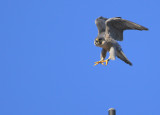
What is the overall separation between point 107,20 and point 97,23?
0.99 meters

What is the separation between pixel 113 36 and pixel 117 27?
12.7 inches

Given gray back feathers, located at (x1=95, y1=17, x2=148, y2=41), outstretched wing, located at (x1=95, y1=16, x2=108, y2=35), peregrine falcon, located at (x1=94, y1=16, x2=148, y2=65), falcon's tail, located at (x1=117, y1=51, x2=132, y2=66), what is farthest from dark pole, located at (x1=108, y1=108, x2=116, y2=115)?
outstretched wing, located at (x1=95, y1=16, x2=108, y2=35)

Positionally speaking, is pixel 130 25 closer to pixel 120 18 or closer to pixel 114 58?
pixel 120 18

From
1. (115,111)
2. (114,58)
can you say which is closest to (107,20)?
(114,58)

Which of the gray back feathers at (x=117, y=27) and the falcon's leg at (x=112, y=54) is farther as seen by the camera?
the gray back feathers at (x=117, y=27)

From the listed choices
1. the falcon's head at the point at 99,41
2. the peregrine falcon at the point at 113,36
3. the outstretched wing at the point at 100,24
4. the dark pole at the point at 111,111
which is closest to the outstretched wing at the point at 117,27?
Answer: the peregrine falcon at the point at 113,36

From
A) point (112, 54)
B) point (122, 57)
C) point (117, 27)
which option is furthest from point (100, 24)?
point (112, 54)

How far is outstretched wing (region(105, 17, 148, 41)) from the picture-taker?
520 inches

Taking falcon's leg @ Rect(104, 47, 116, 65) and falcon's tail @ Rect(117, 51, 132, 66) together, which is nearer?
falcon's leg @ Rect(104, 47, 116, 65)

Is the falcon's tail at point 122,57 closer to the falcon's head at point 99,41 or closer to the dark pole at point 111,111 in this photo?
the falcon's head at point 99,41

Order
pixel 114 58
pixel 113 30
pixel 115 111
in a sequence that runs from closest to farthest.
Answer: pixel 115 111 < pixel 114 58 < pixel 113 30

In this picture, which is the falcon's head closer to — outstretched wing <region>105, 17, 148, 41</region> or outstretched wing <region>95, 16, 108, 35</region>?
outstretched wing <region>105, 17, 148, 41</region>

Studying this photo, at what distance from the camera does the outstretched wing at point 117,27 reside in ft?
43.4

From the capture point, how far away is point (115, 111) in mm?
6816
